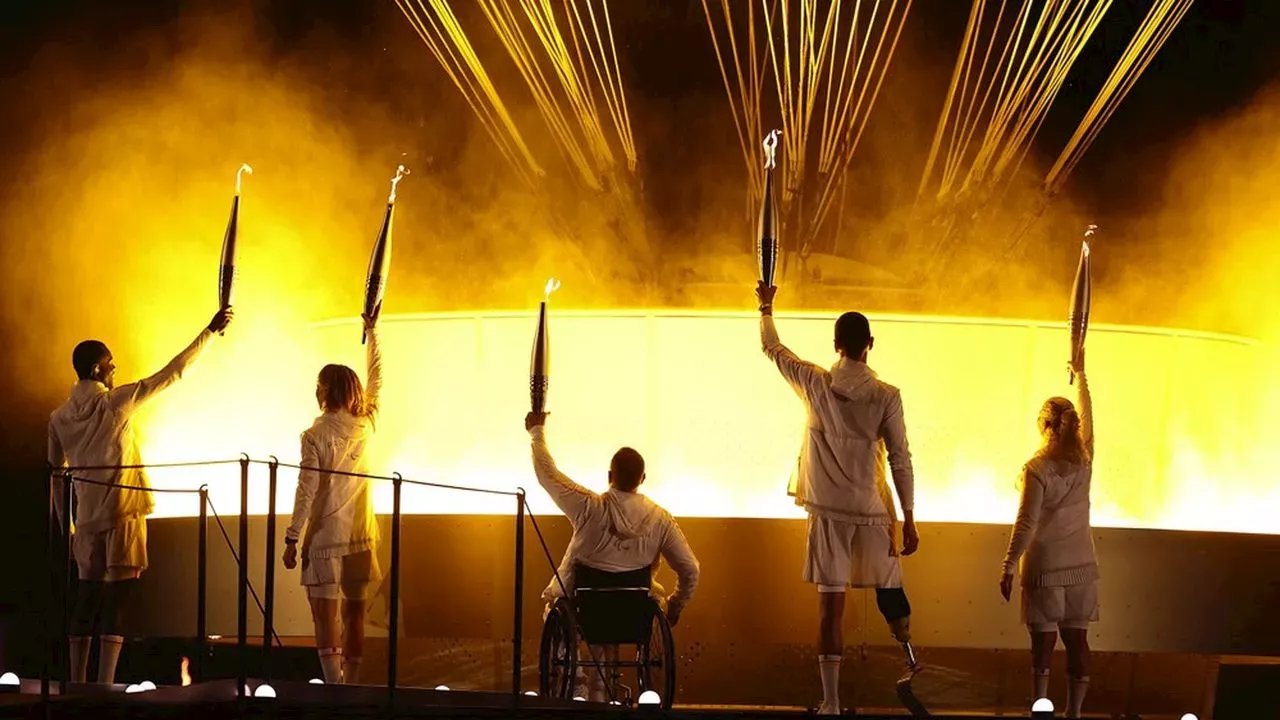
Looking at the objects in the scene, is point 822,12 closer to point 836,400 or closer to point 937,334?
point 937,334

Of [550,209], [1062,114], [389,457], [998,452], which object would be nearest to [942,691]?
[998,452]

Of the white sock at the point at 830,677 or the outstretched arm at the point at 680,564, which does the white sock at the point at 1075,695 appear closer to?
the white sock at the point at 830,677

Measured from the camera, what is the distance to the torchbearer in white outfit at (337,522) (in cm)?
704

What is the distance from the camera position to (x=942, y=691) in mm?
9695

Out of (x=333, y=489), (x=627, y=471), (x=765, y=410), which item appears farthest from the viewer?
(x=765, y=410)

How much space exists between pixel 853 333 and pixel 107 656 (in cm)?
367

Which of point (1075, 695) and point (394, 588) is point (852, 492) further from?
point (394, 588)

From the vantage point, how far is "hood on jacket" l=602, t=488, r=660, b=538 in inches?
261

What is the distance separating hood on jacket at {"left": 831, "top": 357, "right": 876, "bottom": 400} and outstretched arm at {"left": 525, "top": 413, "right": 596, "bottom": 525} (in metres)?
1.12

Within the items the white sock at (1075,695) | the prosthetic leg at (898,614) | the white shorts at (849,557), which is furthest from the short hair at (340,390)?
the white sock at (1075,695)

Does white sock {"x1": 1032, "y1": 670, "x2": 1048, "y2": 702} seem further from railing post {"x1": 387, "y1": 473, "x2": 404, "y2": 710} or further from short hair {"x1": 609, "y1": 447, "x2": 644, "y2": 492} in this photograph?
railing post {"x1": 387, "y1": 473, "x2": 404, "y2": 710}

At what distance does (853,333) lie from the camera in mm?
6773

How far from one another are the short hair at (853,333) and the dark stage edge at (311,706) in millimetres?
1536

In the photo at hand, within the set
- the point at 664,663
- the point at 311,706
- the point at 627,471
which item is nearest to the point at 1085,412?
the point at 627,471
